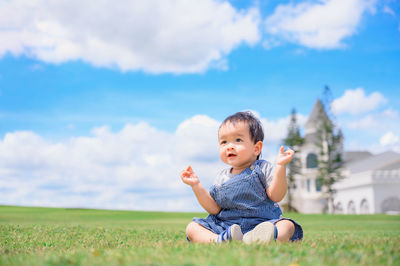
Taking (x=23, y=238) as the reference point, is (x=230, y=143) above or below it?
above

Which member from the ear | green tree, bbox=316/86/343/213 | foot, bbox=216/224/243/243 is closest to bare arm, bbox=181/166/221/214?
foot, bbox=216/224/243/243

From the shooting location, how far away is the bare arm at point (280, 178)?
4422 millimetres

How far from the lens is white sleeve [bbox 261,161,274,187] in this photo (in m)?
4.78

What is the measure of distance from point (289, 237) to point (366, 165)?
59.6m

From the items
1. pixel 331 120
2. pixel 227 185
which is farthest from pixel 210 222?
pixel 331 120

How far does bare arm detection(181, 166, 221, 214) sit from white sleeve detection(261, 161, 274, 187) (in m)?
0.71

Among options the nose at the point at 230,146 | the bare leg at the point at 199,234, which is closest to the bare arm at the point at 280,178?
the nose at the point at 230,146

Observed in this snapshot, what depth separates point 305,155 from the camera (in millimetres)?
60969

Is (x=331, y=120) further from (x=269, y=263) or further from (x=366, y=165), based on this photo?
(x=269, y=263)

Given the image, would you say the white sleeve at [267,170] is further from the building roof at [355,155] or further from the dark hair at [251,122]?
the building roof at [355,155]

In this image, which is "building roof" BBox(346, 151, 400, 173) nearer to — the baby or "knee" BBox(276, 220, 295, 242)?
the baby

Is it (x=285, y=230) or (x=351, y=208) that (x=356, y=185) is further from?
(x=285, y=230)

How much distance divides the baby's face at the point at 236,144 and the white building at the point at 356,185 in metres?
46.4

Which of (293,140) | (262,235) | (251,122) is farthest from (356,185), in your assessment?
(262,235)
